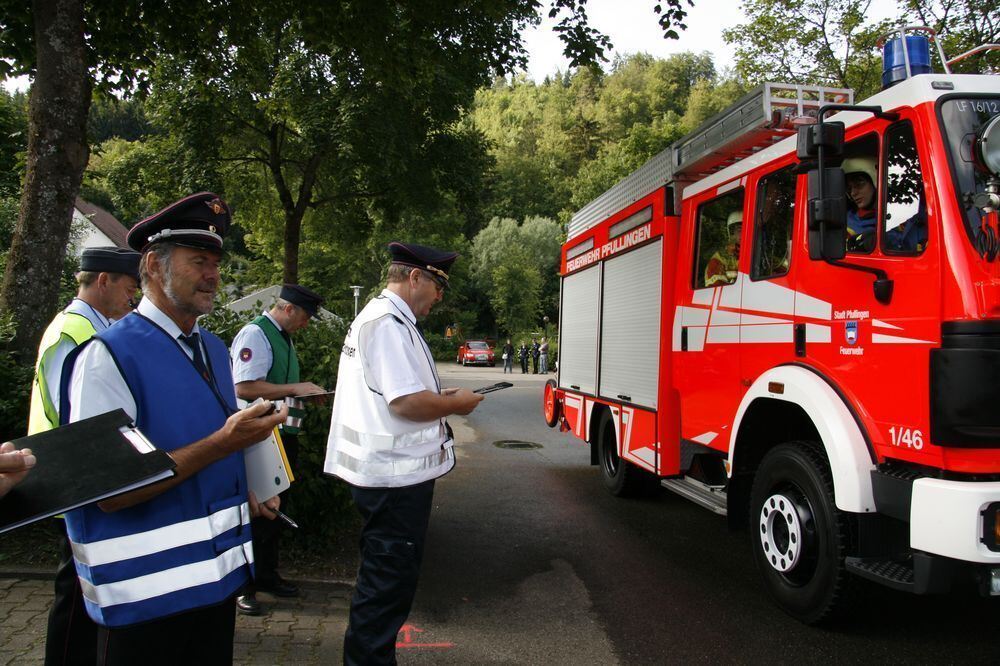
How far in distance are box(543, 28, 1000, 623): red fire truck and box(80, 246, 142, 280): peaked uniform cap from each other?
3.40 metres

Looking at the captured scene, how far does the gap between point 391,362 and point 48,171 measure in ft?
13.7

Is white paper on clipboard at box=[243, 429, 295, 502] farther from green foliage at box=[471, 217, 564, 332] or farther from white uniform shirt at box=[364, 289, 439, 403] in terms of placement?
green foliage at box=[471, 217, 564, 332]

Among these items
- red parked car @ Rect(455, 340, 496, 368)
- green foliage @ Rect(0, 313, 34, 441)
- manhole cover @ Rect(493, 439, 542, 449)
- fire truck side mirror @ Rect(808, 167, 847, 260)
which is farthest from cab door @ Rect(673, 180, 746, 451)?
red parked car @ Rect(455, 340, 496, 368)

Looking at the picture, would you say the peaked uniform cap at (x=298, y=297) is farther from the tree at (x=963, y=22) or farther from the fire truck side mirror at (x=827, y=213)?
the tree at (x=963, y=22)

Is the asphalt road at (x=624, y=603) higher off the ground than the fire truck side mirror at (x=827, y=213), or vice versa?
the fire truck side mirror at (x=827, y=213)

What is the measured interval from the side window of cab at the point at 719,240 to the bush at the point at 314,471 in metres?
2.96

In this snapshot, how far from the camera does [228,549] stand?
2.06 m

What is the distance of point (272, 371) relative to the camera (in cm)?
441

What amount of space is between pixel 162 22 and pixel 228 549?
25.5 feet

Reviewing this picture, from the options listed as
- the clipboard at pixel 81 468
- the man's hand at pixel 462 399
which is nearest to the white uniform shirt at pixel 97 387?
the clipboard at pixel 81 468

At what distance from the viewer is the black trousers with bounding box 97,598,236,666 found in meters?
1.90

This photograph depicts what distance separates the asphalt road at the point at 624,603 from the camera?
3.77 metres

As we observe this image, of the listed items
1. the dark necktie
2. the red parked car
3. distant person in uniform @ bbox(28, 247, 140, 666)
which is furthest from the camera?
the red parked car

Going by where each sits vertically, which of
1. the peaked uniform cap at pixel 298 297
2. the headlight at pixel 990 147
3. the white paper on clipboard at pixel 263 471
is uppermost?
the headlight at pixel 990 147
